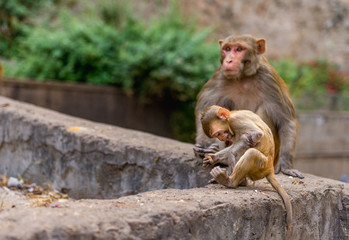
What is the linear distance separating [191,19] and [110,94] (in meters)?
2.81

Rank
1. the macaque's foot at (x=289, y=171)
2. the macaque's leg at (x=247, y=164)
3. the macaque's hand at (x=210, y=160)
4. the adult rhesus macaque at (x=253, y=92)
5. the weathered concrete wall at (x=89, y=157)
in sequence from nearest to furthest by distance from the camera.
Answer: the macaque's leg at (x=247, y=164) → the macaque's hand at (x=210, y=160) → the macaque's foot at (x=289, y=171) → the weathered concrete wall at (x=89, y=157) → the adult rhesus macaque at (x=253, y=92)

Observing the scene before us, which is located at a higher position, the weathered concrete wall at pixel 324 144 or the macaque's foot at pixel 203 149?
the macaque's foot at pixel 203 149

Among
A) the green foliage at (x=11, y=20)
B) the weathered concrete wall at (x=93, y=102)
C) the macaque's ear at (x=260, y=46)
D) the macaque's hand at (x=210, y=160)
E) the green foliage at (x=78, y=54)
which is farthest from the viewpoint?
the green foliage at (x=11, y=20)

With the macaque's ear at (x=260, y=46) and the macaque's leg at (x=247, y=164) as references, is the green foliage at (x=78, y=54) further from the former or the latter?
the macaque's leg at (x=247, y=164)

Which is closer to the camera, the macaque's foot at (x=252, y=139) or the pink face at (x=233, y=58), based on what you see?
the macaque's foot at (x=252, y=139)

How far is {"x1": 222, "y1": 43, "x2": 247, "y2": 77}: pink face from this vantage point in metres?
4.12

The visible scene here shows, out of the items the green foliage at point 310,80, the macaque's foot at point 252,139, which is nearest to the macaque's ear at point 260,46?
the macaque's foot at point 252,139

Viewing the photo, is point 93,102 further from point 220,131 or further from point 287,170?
point 220,131

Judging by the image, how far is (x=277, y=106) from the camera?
14.0ft

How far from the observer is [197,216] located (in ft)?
8.30

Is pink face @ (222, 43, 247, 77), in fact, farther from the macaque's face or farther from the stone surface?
the stone surface

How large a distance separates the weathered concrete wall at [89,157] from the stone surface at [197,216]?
2.83ft

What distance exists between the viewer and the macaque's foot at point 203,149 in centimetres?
382

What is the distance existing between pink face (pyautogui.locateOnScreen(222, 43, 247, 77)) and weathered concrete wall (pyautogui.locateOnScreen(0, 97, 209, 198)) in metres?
0.76
